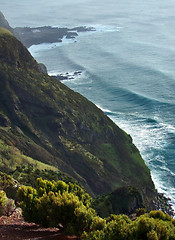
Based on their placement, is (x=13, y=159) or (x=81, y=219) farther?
(x=13, y=159)

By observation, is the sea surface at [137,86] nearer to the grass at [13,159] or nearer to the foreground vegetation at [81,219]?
the grass at [13,159]

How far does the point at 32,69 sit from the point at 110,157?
29.1 metres

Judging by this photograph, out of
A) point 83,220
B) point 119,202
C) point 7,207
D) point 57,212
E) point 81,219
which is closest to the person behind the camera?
point 81,219

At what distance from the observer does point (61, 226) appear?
84.2ft

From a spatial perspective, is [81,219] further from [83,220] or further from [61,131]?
[61,131]

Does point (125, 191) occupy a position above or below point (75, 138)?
below

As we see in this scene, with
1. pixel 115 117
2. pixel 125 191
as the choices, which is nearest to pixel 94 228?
pixel 125 191

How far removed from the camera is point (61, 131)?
73500mm

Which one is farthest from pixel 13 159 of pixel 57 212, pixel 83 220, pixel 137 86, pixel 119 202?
pixel 137 86

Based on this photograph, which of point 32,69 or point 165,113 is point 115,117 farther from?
point 32,69

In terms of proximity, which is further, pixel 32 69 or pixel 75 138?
pixel 32 69

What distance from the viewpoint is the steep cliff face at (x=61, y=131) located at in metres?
66.8

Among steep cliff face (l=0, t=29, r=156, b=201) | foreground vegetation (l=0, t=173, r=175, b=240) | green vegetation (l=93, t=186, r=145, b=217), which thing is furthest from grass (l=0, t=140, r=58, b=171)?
foreground vegetation (l=0, t=173, r=175, b=240)

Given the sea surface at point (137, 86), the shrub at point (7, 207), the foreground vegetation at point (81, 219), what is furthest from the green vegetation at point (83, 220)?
the sea surface at point (137, 86)
